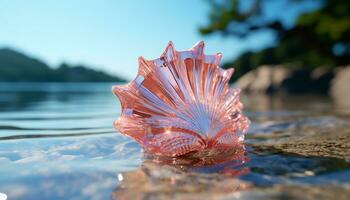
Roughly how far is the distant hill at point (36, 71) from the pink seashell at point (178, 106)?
7588cm

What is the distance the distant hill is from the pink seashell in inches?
2987

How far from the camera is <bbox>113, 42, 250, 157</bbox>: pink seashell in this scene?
136 cm

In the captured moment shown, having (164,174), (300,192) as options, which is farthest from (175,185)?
(300,192)

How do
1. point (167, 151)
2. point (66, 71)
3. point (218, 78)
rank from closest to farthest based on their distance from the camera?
point (167, 151), point (218, 78), point (66, 71)

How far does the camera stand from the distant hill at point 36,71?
7649 cm

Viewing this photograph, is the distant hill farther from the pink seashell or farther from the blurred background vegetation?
the pink seashell

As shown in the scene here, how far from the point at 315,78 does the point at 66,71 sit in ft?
283

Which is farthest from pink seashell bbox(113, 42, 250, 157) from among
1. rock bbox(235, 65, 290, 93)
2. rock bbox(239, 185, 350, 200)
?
rock bbox(235, 65, 290, 93)

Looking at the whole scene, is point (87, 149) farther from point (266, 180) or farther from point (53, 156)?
point (266, 180)

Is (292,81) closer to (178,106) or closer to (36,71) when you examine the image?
(178,106)

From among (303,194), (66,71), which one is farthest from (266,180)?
(66,71)

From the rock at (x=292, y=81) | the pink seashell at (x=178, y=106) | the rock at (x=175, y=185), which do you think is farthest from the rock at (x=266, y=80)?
the rock at (x=175, y=185)

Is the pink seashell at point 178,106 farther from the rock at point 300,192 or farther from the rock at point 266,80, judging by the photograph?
the rock at point 266,80

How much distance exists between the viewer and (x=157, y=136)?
4.52 feet
